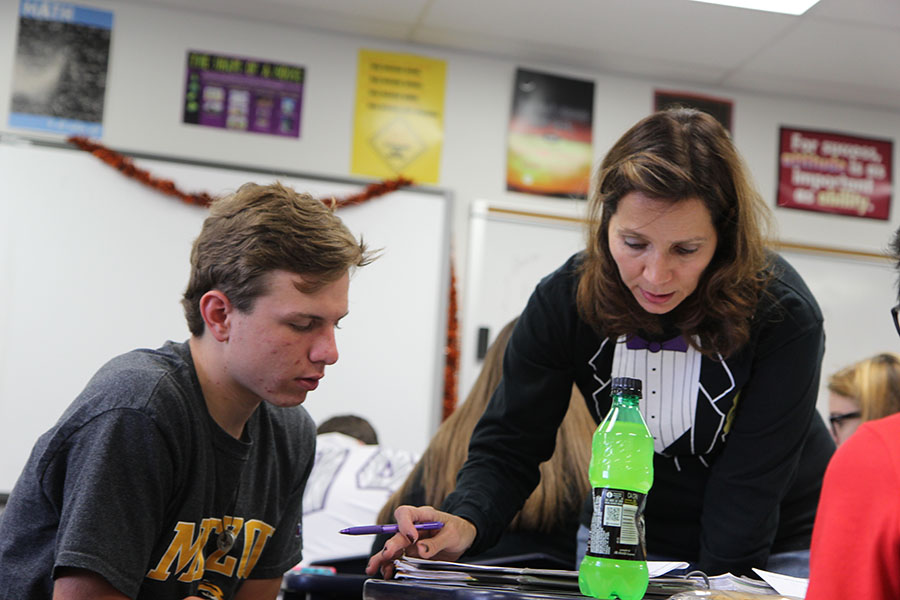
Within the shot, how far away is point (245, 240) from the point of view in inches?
52.7

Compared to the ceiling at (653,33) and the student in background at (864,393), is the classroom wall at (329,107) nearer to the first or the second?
the ceiling at (653,33)

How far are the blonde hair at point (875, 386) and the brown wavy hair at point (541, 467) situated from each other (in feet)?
2.79

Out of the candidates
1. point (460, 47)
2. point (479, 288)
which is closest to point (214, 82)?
point (460, 47)

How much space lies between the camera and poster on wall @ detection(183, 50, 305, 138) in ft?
11.9

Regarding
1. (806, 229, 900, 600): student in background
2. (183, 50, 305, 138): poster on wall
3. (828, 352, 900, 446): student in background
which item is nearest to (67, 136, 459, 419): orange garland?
(183, 50, 305, 138): poster on wall

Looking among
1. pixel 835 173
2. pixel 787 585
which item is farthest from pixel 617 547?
pixel 835 173

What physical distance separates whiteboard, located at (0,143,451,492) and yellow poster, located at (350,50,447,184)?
114mm

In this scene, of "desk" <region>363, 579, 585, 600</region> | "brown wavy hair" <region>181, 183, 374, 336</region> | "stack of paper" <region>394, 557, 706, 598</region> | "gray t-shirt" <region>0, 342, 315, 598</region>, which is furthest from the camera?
"brown wavy hair" <region>181, 183, 374, 336</region>

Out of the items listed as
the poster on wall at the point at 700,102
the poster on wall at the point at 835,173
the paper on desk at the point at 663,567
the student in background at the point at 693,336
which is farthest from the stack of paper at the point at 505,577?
the poster on wall at the point at 835,173

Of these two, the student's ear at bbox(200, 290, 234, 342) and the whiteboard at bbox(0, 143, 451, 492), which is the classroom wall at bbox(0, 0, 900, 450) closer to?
the whiteboard at bbox(0, 143, 451, 492)

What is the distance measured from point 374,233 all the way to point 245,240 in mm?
2363

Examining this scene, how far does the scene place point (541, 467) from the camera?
77.5 inches

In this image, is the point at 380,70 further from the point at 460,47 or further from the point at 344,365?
the point at 344,365

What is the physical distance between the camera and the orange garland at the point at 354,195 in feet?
11.4
